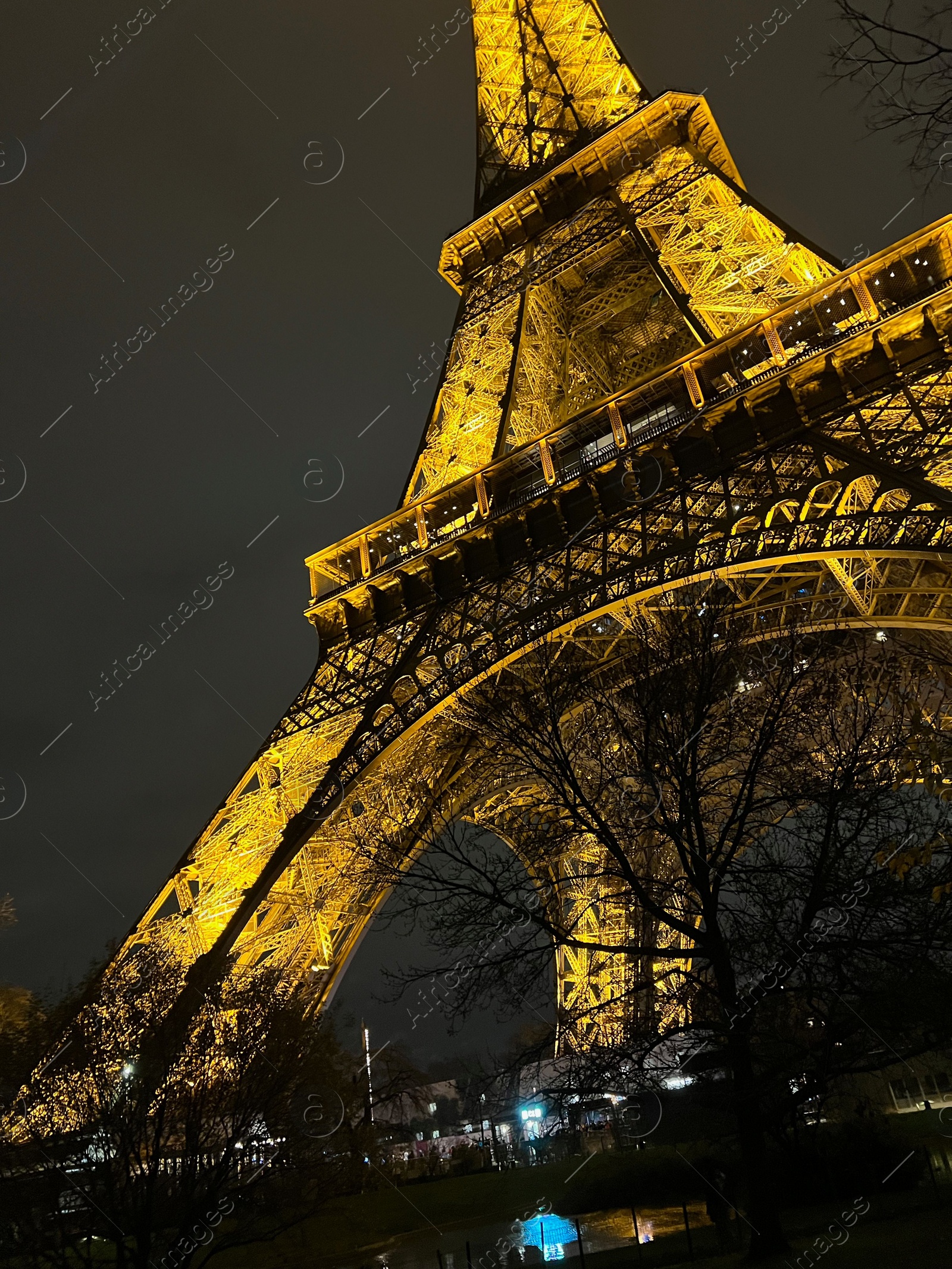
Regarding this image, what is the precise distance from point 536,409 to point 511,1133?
3104 centimetres

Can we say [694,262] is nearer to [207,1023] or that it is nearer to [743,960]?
[743,960]

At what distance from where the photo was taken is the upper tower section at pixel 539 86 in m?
30.2

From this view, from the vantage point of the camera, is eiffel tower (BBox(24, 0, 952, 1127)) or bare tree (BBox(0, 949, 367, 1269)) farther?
eiffel tower (BBox(24, 0, 952, 1127))

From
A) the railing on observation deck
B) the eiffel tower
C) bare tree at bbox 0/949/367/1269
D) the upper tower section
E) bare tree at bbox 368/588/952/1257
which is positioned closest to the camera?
bare tree at bbox 368/588/952/1257

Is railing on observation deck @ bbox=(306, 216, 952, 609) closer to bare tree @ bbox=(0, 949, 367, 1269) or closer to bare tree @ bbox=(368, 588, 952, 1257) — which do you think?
bare tree @ bbox=(368, 588, 952, 1257)

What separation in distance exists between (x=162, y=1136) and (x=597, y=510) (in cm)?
1332

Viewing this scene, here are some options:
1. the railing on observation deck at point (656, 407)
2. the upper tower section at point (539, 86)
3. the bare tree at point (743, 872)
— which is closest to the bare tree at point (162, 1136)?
the bare tree at point (743, 872)

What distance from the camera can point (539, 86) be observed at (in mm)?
32906

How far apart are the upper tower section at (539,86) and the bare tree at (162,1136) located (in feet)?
85.8

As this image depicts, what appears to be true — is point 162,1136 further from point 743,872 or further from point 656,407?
point 656,407

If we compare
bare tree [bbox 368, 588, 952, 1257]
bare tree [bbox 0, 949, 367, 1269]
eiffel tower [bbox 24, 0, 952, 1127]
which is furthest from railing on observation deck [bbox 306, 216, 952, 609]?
bare tree [bbox 0, 949, 367, 1269]

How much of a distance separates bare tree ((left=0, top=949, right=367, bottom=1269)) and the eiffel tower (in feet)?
6.29

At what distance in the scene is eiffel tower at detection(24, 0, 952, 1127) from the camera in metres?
15.0

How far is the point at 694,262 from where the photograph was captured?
22859 millimetres
